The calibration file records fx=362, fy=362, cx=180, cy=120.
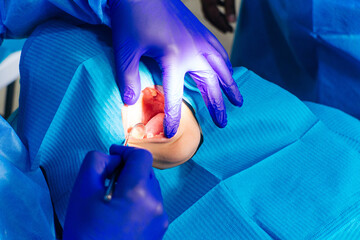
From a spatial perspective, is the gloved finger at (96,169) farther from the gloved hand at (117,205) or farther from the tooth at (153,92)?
the tooth at (153,92)

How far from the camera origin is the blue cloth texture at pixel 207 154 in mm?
845

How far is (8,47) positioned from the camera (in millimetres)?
1180

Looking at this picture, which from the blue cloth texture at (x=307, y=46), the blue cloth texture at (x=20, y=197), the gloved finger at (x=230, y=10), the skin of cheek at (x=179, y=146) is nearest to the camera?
the blue cloth texture at (x=20, y=197)

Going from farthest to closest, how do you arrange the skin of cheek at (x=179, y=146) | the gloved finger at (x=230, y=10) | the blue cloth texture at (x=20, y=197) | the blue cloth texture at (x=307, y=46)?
1. the gloved finger at (x=230, y=10)
2. the blue cloth texture at (x=307, y=46)
3. the skin of cheek at (x=179, y=146)
4. the blue cloth texture at (x=20, y=197)

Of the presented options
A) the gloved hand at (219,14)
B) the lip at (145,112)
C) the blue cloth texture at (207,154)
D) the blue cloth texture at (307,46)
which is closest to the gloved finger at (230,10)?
the gloved hand at (219,14)

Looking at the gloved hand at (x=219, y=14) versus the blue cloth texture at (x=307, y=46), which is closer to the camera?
the blue cloth texture at (x=307, y=46)

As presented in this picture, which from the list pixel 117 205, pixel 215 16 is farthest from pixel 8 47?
pixel 215 16

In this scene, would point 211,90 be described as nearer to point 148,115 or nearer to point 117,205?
point 148,115

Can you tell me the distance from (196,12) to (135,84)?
1.63 meters

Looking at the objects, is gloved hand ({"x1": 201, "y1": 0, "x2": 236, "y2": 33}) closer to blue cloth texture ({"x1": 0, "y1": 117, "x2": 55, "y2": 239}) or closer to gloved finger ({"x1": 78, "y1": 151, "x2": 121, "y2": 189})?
blue cloth texture ({"x1": 0, "y1": 117, "x2": 55, "y2": 239})

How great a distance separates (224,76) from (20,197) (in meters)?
0.57

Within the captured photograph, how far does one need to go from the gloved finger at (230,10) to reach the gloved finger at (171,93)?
1.35m

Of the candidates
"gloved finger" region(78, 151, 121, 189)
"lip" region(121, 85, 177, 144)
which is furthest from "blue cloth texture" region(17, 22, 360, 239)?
"gloved finger" region(78, 151, 121, 189)

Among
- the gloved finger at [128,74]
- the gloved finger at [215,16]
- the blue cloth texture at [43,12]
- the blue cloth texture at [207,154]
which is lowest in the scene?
the gloved finger at [215,16]
